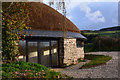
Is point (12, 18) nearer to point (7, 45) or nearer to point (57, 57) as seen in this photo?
point (7, 45)

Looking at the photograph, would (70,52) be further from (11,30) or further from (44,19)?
(11,30)

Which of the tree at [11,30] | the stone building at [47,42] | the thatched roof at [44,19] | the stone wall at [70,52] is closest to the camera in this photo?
the tree at [11,30]

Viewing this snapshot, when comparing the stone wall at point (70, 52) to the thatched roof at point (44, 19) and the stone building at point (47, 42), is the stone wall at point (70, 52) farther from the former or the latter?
the thatched roof at point (44, 19)

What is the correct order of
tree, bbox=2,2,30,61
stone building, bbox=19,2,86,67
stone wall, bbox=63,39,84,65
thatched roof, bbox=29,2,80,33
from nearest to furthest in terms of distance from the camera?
tree, bbox=2,2,30,61 → stone building, bbox=19,2,86,67 → thatched roof, bbox=29,2,80,33 → stone wall, bbox=63,39,84,65

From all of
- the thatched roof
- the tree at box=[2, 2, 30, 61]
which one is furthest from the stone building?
the tree at box=[2, 2, 30, 61]

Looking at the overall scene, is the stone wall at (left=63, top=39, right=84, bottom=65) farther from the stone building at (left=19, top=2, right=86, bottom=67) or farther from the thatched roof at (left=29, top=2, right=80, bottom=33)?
the thatched roof at (left=29, top=2, right=80, bottom=33)

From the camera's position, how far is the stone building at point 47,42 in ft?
29.3

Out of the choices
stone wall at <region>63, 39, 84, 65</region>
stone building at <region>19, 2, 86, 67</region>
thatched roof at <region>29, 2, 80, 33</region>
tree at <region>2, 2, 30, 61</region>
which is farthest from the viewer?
stone wall at <region>63, 39, 84, 65</region>

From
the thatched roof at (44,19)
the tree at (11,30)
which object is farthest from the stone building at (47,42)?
the tree at (11,30)

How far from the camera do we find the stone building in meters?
8.94

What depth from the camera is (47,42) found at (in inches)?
381

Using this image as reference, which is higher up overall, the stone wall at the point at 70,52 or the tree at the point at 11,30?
the tree at the point at 11,30

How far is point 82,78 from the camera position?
5.66 meters

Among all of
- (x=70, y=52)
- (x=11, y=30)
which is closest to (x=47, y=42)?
(x=70, y=52)
